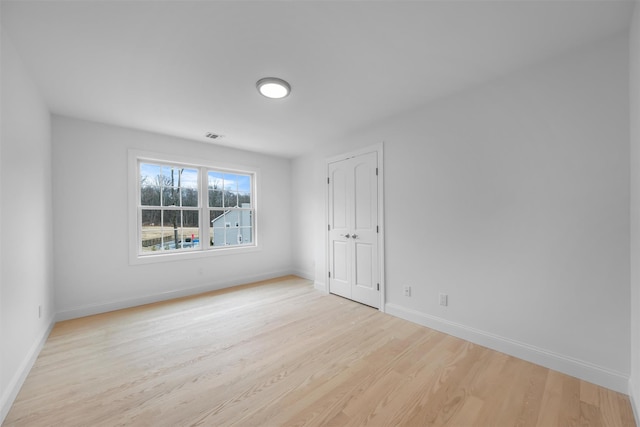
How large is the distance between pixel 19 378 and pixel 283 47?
3037 millimetres

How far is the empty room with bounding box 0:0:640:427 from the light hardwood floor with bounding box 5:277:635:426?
18 mm

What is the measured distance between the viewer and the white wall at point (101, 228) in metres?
3.08

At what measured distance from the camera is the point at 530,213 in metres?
2.15

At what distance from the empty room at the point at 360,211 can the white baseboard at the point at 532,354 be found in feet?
0.05

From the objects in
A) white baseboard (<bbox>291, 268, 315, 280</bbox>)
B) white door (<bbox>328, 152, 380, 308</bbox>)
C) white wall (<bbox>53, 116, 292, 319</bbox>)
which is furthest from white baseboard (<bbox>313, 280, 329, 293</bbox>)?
white wall (<bbox>53, 116, 292, 319</bbox>)

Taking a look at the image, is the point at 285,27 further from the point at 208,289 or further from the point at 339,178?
the point at 208,289

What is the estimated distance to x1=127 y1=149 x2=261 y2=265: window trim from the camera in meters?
3.53

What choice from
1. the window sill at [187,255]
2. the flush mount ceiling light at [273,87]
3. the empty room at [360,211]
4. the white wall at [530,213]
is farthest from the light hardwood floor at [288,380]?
the flush mount ceiling light at [273,87]

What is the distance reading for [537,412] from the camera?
1602 mm

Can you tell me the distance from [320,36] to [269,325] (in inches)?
109

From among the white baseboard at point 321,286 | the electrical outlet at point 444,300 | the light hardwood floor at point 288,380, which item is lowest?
the light hardwood floor at point 288,380

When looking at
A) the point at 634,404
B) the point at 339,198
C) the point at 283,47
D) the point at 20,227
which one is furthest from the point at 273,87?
the point at 634,404

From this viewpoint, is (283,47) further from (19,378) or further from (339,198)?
(19,378)

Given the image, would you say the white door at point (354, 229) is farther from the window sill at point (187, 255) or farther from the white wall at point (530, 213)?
the window sill at point (187, 255)
